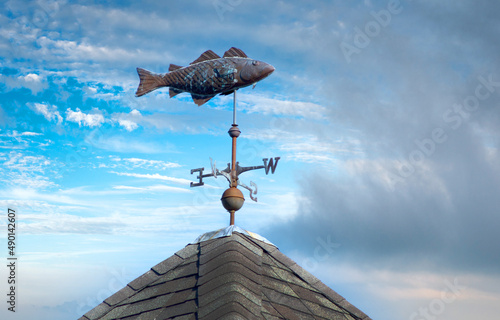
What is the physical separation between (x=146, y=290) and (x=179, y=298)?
0.76 metres

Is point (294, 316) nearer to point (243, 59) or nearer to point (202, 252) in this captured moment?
point (202, 252)

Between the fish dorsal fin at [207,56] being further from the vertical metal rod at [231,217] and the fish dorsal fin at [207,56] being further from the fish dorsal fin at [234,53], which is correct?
the vertical metal rod at [231,217]

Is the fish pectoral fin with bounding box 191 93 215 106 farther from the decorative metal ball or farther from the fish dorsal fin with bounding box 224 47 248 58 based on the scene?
the decorative metal ball

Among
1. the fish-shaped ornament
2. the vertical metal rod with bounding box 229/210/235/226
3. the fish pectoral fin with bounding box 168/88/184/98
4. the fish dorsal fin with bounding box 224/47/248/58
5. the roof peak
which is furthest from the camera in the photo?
the fish pectoral fin with bounding box 168/88/184/98

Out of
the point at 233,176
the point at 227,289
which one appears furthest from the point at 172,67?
the point at 227,289

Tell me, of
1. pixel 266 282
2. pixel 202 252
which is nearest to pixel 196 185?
pixel 202 252

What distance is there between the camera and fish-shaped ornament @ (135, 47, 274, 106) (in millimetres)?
7426

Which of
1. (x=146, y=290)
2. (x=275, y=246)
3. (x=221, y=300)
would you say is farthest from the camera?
(x=275, y=246)

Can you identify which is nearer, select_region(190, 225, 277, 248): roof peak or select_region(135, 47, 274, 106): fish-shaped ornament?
select_region(190, 225, 277, 248): roof peak

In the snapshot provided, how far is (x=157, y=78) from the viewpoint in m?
8.02

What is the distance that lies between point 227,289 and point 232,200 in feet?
5.74

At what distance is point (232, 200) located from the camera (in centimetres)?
716

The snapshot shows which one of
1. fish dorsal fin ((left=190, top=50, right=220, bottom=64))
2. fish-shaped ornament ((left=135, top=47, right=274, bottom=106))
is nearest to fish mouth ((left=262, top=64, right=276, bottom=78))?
fish-shaped ornament ((left=135, top=47, right=274, bottom=106))

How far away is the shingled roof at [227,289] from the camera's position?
5551 mm
